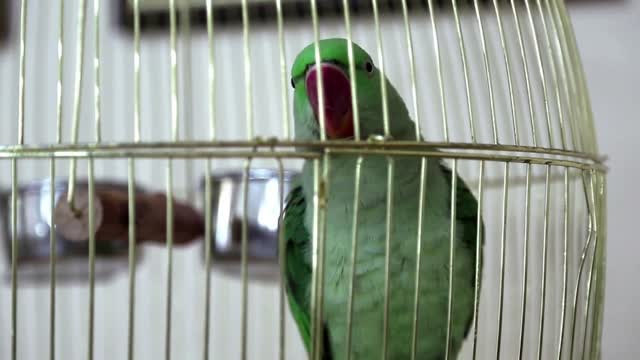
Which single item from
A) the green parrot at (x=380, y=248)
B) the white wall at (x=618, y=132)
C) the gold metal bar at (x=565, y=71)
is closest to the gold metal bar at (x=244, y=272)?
the green parrot at (x=380, y=248)

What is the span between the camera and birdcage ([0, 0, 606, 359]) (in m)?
0.44

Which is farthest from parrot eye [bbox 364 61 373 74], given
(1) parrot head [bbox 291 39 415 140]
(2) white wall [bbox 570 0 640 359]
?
(2) white wall [bbox 570 0 640 359]

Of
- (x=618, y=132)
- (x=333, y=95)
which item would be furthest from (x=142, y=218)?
(x=618, y=132)

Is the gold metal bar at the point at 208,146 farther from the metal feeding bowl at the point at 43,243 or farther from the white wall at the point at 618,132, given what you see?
the white wall at the point at 618,132

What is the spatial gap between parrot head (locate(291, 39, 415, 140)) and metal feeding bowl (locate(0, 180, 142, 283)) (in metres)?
0.25

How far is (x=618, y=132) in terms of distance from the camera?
2.68 ft

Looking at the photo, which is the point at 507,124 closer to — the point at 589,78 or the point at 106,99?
the point at 589,78

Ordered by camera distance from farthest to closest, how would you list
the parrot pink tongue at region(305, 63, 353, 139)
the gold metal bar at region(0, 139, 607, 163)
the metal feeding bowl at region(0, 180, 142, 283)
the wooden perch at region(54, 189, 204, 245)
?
the metal feeding bowl at region(0, 180, 142, 283) < the wooden perch at region(54, 189, 204, 245) < the parrot pink tongue at region(305, 63, 353, 139) < the gold metal bar at region(0, 139, 607, 163)

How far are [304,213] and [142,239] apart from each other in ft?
0.58

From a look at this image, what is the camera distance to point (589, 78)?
2.70 feet

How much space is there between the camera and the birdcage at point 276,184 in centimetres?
44

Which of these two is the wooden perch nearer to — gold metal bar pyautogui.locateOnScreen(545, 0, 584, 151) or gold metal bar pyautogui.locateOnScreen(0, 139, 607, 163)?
gold metal bar pyautogui.locateOnScreen(0, 139, 607, 163)

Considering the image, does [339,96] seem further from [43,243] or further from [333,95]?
[43,243]

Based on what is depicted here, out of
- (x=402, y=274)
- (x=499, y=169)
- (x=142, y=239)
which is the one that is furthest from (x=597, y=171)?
(x=142, y=239)
